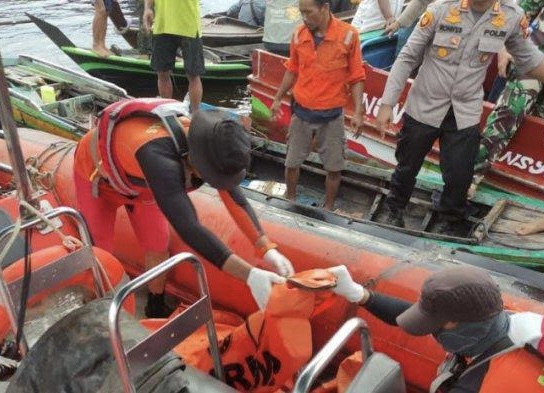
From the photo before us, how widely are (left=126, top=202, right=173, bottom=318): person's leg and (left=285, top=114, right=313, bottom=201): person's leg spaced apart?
1.60 metres

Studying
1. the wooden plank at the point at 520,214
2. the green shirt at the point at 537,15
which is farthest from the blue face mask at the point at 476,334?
the green shirt at the point at 537,15

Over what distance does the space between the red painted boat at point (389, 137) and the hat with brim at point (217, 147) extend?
2795 mm

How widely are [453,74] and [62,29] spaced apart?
12896 millimetres

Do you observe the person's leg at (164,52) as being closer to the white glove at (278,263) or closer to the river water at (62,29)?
the river water at (62,29)

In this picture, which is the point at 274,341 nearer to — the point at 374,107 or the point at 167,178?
the point at 167,178

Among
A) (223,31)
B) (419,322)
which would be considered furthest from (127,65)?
(419,322)

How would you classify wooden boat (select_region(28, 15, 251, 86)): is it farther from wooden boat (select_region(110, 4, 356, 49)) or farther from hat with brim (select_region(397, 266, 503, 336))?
hat with brim (select_region(397, 266, 503, 336))

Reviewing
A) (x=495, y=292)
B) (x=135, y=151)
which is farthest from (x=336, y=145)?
(x=495, y=292)

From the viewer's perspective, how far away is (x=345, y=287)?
2400mm

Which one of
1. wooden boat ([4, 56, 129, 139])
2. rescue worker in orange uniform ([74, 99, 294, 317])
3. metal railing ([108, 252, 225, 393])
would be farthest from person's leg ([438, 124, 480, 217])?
wooden boat ([4, 56, 129, 139])

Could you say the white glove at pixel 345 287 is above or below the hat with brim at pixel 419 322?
below

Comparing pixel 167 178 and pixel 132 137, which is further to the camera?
pixel 132 137

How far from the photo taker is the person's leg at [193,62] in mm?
6070

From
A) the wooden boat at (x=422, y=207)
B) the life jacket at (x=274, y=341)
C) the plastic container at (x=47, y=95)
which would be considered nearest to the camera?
the life jacket at (x=274, y=341)
